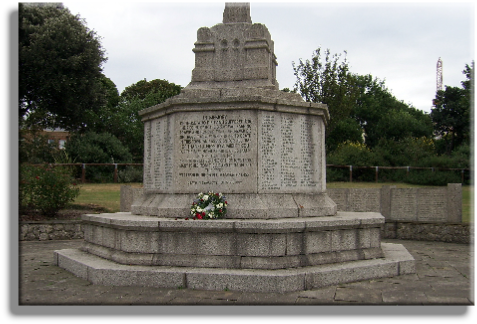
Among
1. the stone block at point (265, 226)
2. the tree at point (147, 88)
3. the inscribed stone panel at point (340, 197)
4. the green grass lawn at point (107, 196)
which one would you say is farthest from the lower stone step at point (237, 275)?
the tree at point (147, 88)

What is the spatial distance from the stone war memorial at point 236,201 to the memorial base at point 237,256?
0.05 feet

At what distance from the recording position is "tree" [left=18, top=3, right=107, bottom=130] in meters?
16.6

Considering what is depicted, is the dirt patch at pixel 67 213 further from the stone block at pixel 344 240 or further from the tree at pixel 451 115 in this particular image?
the tree at pixel 451 115

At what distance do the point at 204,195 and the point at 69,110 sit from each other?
12159mm

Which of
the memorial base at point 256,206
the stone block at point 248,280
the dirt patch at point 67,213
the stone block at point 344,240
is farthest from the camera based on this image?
the dirt patch at point 67,213

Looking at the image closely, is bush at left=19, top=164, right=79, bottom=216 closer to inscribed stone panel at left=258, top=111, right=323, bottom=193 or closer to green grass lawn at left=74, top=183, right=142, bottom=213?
green grass lawn at left=74, top=183, right=142, bottom=213

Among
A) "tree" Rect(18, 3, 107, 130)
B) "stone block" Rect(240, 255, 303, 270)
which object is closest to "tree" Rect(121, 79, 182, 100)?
"tree" Rect(18, 3, 107, 130)

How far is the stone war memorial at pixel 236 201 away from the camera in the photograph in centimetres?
673

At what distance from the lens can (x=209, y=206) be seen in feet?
24.8

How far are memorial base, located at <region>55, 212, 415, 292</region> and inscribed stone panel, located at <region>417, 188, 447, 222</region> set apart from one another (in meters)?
6.25

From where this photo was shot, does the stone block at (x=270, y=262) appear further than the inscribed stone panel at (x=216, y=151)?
No

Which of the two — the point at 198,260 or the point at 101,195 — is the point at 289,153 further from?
the point at 101,195

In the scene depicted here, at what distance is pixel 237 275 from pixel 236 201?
171cm

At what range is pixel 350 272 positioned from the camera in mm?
6961
